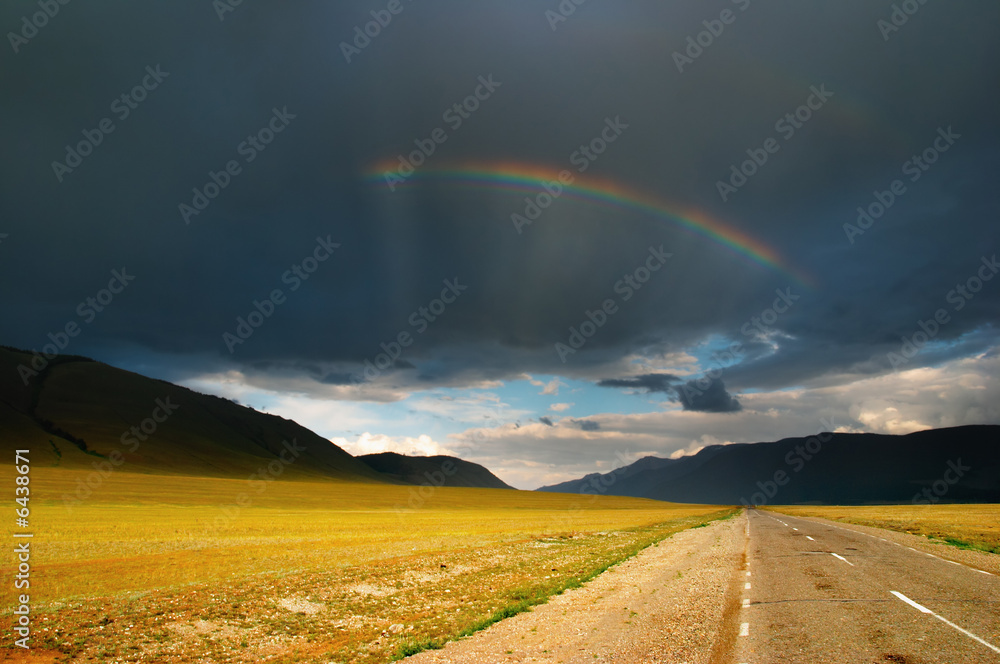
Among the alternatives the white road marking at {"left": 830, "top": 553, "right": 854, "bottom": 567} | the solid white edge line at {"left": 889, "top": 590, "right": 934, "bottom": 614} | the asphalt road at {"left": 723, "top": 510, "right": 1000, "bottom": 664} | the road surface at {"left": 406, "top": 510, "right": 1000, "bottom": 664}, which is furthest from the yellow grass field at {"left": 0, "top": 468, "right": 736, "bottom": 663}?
the white road marking at {"left": 830, "top": 553, "right": 854, "bottom": 567}

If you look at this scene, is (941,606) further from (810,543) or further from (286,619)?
(810,543)

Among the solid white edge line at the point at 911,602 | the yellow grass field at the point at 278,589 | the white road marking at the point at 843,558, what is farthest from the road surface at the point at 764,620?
the yellow grass field at the point at 278,589

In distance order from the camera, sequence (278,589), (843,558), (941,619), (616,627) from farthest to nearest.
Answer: (843,558)
(278,589)
(616,627)
(941,619)

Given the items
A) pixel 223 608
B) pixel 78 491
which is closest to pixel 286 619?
pixel 223 608

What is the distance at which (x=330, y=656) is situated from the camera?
13.3 m

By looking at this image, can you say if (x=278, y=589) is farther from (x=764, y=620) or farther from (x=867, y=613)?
(x=867, y=613)

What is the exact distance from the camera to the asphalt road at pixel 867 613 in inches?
407

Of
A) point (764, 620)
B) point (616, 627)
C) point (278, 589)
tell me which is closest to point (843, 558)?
point (764, 620)

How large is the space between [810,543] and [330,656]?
33026mm

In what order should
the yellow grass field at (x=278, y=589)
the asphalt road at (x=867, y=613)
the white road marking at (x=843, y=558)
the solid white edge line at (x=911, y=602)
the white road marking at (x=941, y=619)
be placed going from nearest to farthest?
the asphalt road at (x=867, y=613), the white road marking at (x=941, y=619), the solid white edge line at (x=911, y=602), the yellow grass field at (x=278, y=589), the white road marking at (x=843, y=558)

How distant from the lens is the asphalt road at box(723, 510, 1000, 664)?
1034 cm

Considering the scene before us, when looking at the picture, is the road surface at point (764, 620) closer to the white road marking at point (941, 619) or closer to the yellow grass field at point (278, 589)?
the white road marking at point (941, 619)

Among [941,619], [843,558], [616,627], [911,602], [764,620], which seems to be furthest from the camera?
[843,558]

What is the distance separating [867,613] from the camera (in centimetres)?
1360
